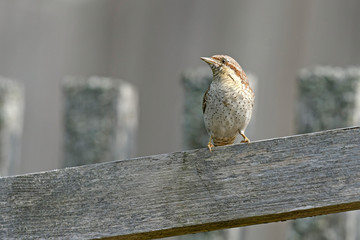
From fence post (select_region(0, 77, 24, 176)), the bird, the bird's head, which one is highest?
the bird's head

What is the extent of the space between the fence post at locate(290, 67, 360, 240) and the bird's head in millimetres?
412

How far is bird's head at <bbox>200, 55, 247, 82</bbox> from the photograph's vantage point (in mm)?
3697

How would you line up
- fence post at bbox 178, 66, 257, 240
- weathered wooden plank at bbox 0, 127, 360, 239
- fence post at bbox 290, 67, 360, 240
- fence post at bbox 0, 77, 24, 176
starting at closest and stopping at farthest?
weathered wooden plank at bbox 0, 127, 360, 239 < fence post at bbox 290, 67, 360, 240 < fence post at bbox 178, 66, 257, 240 < fence post at bbox 0, 77, 24, 176

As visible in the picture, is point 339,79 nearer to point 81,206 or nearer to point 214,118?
point 214,118

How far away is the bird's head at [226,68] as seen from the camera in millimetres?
3697

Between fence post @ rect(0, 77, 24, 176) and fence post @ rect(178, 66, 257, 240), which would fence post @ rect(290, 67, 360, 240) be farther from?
fence post @ rect(0, 77, 24, 176)

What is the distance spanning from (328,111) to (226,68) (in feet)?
2.15

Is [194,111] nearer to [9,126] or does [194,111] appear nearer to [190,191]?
[9,126]

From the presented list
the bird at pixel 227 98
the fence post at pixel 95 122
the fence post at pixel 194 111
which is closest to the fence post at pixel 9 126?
the fence post at pixel 95 122

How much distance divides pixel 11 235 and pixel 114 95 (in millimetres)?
1893

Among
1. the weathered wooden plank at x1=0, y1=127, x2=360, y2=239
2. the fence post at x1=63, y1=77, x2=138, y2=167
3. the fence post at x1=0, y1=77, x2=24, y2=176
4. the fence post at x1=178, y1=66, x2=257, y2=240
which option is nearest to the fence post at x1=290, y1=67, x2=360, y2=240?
the fence post at x1=178, y1=66, x2=257, y2=240

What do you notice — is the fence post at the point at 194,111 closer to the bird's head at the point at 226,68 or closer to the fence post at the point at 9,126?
the bird's head at the point at 226,68

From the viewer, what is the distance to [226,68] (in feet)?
12.2

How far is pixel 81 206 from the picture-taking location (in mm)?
2336
